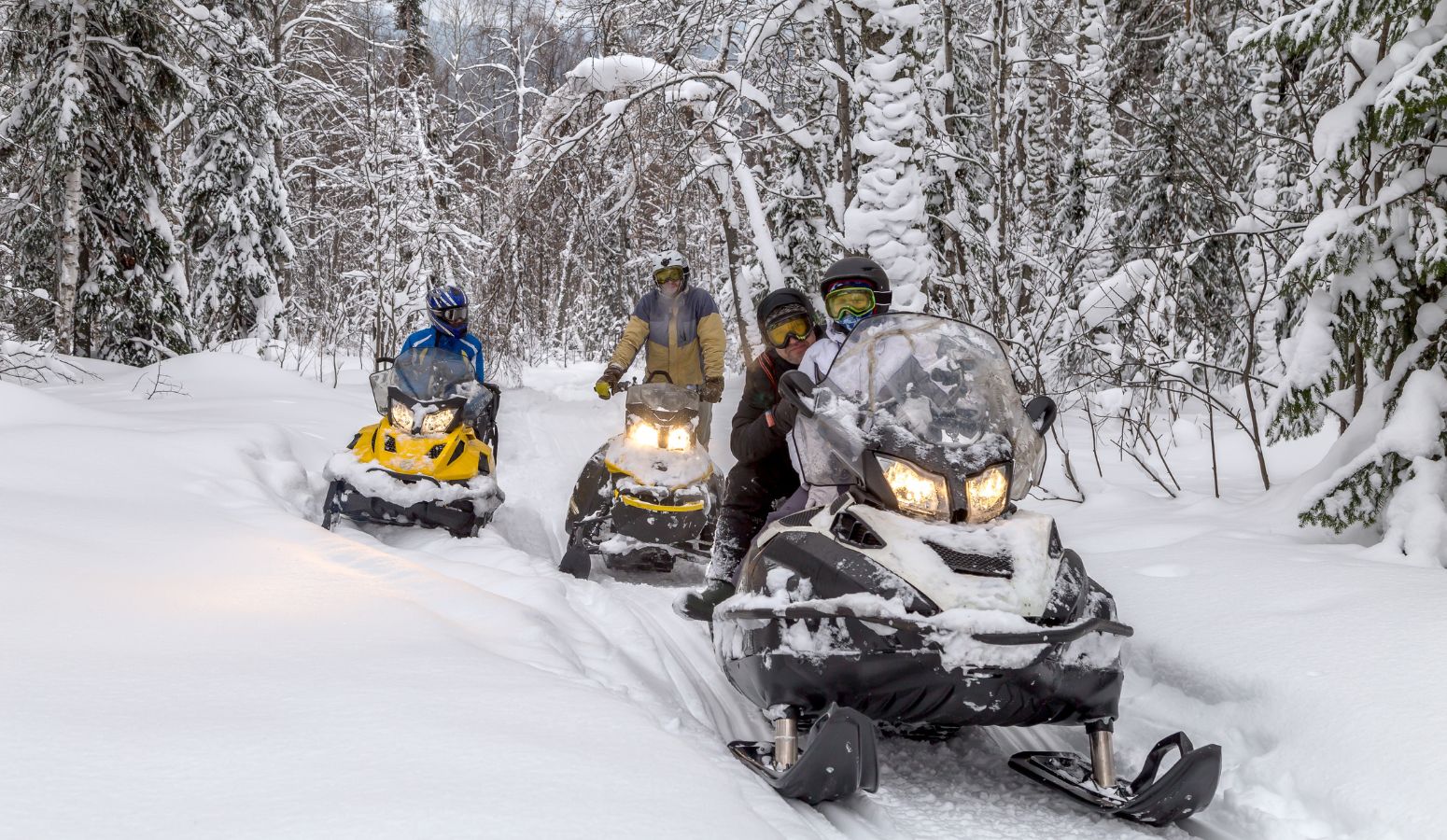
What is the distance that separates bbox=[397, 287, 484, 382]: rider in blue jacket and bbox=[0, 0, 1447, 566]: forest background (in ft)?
9.86

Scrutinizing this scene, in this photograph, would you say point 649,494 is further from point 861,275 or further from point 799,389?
point 799,389

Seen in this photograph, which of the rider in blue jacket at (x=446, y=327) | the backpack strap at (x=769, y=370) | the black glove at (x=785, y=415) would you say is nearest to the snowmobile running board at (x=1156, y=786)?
the black glove at (x=785, y=415)

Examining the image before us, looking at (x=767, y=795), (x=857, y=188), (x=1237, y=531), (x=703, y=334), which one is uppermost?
(x=857, y=188)

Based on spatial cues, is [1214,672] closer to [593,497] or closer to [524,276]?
[593,497]

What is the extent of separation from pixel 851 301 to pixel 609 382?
3.08m

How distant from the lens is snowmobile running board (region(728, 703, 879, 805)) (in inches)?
117

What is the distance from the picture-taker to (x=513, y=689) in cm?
326

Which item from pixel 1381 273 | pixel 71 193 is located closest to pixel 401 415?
pixel 1381 273

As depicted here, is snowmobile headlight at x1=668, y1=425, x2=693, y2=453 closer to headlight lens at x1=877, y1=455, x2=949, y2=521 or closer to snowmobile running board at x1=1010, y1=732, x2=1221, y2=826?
headlight lens at x1=877, y1=455, x2=949, y2=521


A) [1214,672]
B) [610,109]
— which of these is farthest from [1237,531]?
[610,109]

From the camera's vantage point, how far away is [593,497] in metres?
6.86

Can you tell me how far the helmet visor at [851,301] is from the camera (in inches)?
182

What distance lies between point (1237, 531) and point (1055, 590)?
2899mm

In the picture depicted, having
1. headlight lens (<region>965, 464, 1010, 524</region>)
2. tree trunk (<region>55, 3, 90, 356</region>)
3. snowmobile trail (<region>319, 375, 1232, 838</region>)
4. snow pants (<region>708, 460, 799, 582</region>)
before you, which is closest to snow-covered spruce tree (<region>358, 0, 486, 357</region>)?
tree trunk (<region>55, 3, 90, 356</region>)
